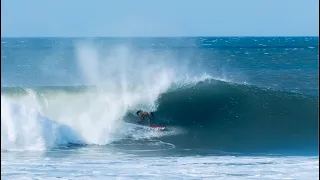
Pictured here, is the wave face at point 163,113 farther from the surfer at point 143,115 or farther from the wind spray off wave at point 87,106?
the surfer at point 143,115

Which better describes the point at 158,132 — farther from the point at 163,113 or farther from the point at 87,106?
the point at 87,106

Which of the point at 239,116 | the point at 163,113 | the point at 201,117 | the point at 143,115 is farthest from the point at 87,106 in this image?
the point at 239,116

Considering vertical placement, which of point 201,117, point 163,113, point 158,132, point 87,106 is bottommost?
point 158,132

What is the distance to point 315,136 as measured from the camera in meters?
19.5

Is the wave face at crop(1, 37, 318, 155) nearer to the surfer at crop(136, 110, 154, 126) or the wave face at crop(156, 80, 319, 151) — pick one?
the wave face at crop(156, 80, 319, 151)

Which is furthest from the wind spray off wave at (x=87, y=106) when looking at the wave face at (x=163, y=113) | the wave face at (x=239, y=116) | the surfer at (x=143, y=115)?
the wave face at (x=239, y=116)

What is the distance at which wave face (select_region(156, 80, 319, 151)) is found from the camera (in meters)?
18.2

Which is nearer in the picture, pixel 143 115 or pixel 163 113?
pixel 143 115

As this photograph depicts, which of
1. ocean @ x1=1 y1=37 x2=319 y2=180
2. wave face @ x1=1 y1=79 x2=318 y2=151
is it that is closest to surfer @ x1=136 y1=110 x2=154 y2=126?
ocean @ x1=1 y1=37 x2=319 y2=180

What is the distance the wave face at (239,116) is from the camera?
18234 millimetres

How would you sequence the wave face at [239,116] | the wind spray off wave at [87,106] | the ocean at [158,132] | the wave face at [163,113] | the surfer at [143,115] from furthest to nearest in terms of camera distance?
the surfer at [143,115], the wave face at [239,116], the wave face at [163,113], the wind spray off wave at [87,106], the ocean at [158,132]

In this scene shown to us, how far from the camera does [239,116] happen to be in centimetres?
2192

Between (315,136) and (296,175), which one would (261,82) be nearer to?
(315,136)

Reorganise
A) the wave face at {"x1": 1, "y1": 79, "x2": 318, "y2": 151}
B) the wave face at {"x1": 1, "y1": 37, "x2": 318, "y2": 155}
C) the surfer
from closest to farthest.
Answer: the wave face at {"x1": 1, "y1": 37, "x2": 318, "y2": 155} → the wave face at {"x1": 1, "y1": 79, "x2": 318, "y2": 151} → the surfer
